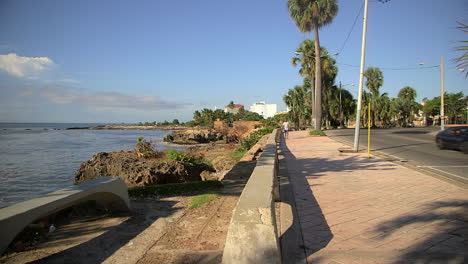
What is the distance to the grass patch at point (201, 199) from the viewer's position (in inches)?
219

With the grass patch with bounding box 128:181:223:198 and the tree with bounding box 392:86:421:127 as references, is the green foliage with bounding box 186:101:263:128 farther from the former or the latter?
the grass patch with bounding box 128:181:223:198

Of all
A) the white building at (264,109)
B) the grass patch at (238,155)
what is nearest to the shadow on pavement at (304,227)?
the grass patch at (238,155)

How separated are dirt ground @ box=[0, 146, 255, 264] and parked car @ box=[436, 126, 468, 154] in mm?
11684

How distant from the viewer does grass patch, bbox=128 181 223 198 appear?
253 inches

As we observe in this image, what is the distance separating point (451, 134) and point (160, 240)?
1404 centimetres

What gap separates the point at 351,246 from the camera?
11.4 feet

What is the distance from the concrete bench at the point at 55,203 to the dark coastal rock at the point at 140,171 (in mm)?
3643

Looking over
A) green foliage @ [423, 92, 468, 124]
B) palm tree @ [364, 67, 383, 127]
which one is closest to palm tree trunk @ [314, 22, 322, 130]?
palm tree @ [364, 67, 383, 127]

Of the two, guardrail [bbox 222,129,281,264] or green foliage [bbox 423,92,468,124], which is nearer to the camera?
guardrail [bbox 222,129,281,264]

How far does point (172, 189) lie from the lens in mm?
6707

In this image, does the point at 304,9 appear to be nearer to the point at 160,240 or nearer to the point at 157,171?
the point at 157,171

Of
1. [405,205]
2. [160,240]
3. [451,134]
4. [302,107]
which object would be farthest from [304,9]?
[302,107]

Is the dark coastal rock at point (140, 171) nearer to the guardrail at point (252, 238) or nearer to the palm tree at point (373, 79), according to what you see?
the guardrail at point (252, 238)

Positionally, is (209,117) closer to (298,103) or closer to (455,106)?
(298,103)
